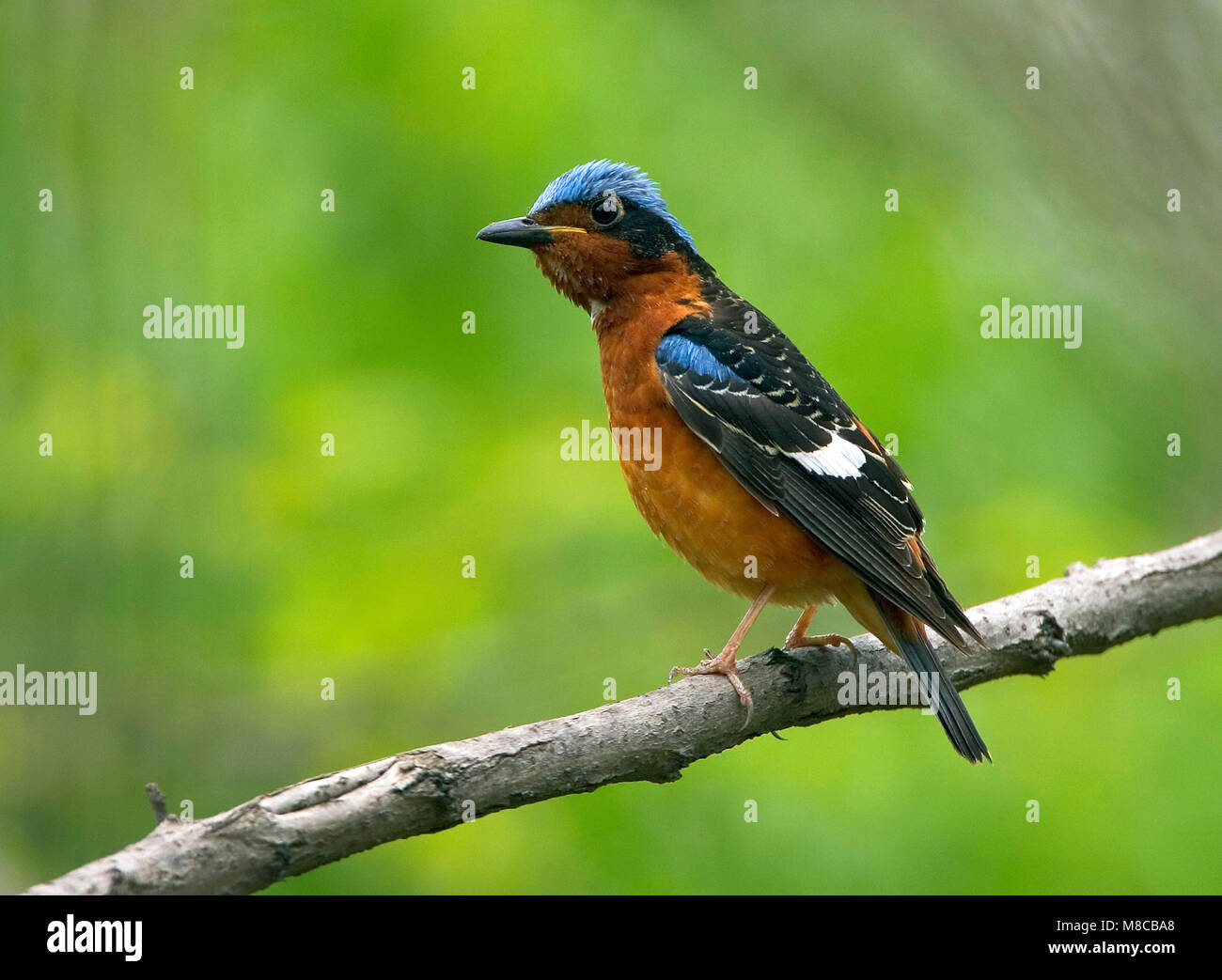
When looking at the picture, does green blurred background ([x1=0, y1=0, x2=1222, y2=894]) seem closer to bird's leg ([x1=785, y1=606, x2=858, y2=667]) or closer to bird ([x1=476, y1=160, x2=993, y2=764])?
bird's leg ([x1=785, y1=606, x2=858, y2=667])

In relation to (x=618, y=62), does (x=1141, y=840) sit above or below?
below

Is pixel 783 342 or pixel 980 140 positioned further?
pixel 980 140

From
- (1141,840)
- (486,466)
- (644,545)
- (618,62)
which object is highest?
(618,62)

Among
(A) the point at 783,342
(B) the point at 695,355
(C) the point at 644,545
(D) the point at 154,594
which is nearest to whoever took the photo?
(B) the point at 695,355

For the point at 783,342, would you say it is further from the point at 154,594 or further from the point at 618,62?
the point at 154,594

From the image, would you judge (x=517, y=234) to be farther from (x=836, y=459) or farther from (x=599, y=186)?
(x=836, y=459)

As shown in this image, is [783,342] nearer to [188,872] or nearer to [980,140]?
[980,140]

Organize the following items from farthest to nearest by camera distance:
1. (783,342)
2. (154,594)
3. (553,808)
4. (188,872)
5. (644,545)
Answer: (644,545) < (154,594) < (553,808) < (783,342) < (188,872)

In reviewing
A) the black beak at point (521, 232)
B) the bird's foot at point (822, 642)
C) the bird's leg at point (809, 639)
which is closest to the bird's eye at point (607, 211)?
the black beak at point (521, 232)

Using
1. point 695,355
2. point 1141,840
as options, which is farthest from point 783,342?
point 1141,840
